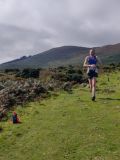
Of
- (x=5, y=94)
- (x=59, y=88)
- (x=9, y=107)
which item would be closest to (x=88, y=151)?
(x=9, y=107)

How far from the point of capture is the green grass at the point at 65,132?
17.6 m

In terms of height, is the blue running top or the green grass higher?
the blue running top

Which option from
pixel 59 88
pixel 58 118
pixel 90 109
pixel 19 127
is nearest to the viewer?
pixel 19 127

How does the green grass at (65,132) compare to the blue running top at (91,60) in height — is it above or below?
below

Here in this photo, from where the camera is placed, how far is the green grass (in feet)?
57.7

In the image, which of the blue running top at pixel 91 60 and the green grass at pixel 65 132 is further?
the blue running top at pixel 91 60

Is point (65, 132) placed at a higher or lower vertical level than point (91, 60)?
lower

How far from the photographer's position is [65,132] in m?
20.4

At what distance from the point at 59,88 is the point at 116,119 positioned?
14.5 meters

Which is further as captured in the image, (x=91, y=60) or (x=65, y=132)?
(x=91, y=60)

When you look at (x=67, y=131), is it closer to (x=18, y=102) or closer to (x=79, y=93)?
(x=18, y=102)

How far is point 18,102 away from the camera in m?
29.2

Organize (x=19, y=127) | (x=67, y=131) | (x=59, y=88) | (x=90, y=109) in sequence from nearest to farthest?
(x=67, y=131)
(x=19, y=127)
(x=90, y=109)
(x=59, y=88)

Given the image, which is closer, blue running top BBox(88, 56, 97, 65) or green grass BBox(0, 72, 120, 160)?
green grass BBox(0, 72, 120, 160)
